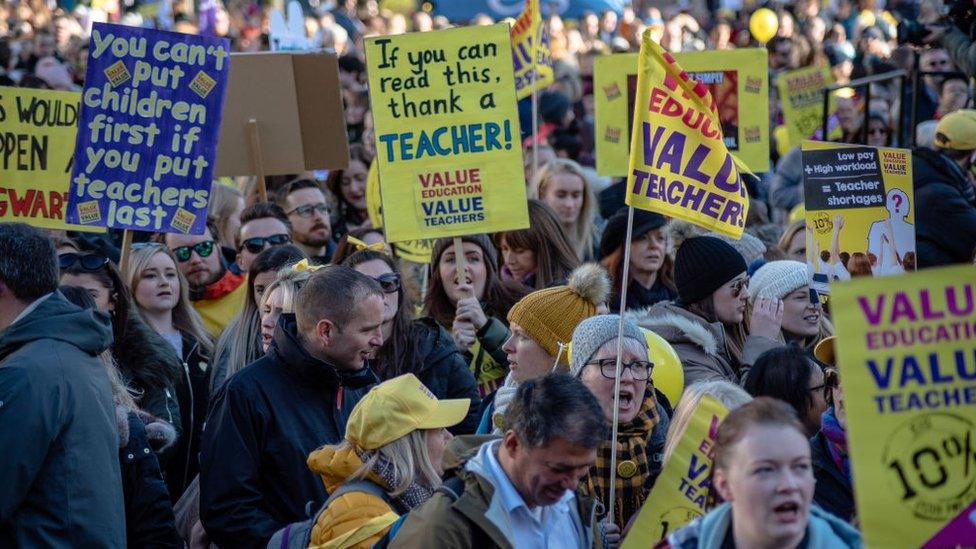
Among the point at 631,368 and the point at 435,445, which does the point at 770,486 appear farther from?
the point at 631,368

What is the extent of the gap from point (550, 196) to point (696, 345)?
3.44 meters

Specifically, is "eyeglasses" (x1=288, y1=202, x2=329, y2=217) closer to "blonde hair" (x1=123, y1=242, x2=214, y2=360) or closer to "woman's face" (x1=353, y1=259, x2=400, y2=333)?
"blonde hair" (x1=123, y1=242, x2=214, y2=360)

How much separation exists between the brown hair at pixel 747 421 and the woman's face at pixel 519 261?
15.4 feet

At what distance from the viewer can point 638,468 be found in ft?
17.1

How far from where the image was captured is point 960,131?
9.55 meters

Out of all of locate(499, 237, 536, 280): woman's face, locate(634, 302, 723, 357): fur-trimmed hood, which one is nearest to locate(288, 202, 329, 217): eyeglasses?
locate(499, 237, 536, 280): woman's face

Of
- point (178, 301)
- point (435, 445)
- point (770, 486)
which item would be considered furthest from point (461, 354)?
point (770, 486)

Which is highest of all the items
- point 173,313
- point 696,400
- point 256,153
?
point 256,153

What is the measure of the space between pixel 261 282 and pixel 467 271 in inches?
47.9

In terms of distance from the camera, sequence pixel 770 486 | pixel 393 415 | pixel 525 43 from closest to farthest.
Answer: pixel 770 486 < pixel 393 415 < pixel 525 43

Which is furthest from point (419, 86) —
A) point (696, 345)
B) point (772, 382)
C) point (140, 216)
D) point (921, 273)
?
point (921, 273)

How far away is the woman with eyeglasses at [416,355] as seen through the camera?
258 inches

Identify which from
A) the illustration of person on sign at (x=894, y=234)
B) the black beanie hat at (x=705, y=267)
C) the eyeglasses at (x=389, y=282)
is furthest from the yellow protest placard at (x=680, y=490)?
the illustration of person on sign at (x=894, y=234)

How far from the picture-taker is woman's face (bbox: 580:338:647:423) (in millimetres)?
5230
